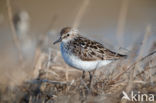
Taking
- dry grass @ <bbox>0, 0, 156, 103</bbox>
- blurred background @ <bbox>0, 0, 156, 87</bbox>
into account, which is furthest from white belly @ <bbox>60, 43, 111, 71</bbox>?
blurred background @ <bbox>0, 0, 156, 87</bbox>

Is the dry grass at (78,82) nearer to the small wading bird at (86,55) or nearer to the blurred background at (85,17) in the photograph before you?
the small wading bird at (86,55)

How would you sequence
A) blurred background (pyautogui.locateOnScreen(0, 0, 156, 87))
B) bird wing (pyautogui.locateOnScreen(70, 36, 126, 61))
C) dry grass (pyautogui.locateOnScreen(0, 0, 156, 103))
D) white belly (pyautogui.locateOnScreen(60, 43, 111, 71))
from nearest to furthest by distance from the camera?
dry grass (pyautogui.locateOnScreen(0, 0, 156, 103)) < white belly (pyautogui.locateOnScreen(60, 43, 111, 71)) < bird wing (pyautogui.locateOnScreen(70, 36, 126, 61)) < blurred background (pyautogui.locateOnScreen(0, 0, 156, 87))

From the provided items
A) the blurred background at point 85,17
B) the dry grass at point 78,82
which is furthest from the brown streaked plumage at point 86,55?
the blurred background at point 85,17

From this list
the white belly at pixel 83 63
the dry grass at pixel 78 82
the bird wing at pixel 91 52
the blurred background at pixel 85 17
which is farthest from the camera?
the blurred background at pixel 85 17

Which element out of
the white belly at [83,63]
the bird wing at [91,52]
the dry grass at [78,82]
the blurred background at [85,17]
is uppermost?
the blurred background at [85,17]

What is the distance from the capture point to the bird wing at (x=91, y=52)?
269 inches

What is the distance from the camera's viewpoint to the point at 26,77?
8.21 metres

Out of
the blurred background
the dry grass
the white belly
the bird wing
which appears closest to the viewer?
the dry grass

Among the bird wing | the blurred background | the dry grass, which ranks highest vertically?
the blurred background

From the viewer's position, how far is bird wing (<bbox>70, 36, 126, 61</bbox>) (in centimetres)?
683

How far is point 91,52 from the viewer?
6891 mm

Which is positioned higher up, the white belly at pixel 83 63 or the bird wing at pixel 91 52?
the bird wing at pixel 91 52

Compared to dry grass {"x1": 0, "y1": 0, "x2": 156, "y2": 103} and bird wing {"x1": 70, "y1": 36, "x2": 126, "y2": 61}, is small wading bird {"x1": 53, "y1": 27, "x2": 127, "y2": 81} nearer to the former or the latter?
bird wing {"x1": 70, "y1": 36, "x2": 126, "y2": 61}

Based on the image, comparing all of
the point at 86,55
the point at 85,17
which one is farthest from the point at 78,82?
the point at 85,17
